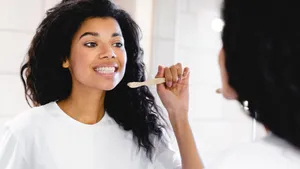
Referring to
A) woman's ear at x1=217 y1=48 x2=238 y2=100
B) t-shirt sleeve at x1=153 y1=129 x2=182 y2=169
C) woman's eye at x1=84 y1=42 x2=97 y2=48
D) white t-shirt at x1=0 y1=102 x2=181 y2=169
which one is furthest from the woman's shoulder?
woman's ear at x1=217 y1=48 x2=238 y2=100

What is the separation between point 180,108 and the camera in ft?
2.88

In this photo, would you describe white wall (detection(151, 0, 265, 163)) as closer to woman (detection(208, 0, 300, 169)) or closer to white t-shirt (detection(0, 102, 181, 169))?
white t-shirt (detection(0, 102, 181, 169))

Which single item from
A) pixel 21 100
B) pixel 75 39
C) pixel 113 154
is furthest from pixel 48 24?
pixel 21 100

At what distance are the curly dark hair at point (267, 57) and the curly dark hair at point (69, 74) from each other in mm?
483

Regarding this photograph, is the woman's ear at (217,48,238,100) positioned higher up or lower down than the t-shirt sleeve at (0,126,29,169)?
higher up

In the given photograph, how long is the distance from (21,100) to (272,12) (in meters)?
1.07

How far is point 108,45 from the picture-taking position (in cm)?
A: 87

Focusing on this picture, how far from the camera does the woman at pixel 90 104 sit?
2.78 ft

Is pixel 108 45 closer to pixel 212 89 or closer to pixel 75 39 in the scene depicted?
pixel 75 39

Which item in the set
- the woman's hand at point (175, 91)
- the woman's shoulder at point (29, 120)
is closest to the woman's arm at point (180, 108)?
the woman's hand at point (175, 91)

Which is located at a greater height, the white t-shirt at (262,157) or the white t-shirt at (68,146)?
the white t-shirt at (262,157)

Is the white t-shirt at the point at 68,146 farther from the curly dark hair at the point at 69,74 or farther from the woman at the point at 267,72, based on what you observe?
the woman at the point at 267,72

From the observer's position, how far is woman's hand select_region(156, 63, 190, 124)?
874 mm

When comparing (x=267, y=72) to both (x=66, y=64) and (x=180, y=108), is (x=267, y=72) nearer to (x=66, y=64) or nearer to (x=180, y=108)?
(x=180, y=108)
